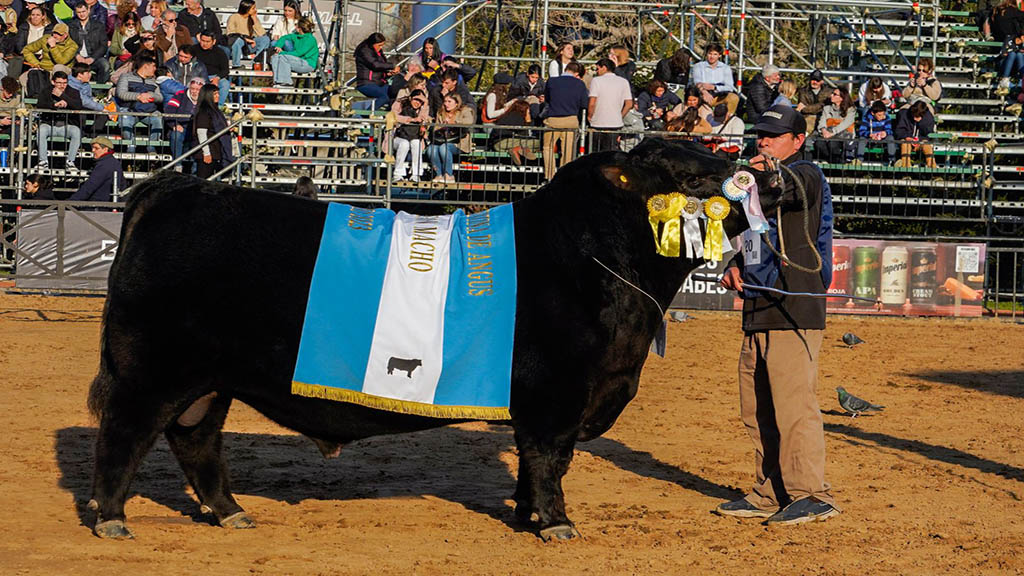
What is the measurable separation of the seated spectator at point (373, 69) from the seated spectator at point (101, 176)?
4.42 metres

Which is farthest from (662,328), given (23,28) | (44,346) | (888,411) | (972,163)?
(23,28)

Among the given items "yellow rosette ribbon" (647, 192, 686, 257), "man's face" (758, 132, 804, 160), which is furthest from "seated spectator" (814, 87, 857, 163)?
"yellow rosette ribbon" (647, 192, 686, 257)

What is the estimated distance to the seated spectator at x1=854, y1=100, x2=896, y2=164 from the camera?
68.0ft

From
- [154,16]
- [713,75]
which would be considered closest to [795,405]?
[713,75]

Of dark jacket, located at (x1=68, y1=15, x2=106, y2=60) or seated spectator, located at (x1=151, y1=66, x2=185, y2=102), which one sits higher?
dark jacket, located at (x1=68, y1=15, x2=106, y2=60)

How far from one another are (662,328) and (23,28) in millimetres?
17616

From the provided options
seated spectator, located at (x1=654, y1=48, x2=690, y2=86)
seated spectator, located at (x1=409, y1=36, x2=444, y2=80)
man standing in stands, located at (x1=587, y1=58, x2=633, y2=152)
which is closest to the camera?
man standing in stands, located at (x1=587, y1=58, x2=633, y2=152)

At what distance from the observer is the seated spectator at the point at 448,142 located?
19016 millimetres

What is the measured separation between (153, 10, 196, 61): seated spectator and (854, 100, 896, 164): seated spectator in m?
11.0

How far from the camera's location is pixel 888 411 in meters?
11.4

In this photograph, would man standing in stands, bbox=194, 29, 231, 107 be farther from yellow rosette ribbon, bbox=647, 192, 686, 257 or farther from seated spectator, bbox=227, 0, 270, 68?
yellow rosette ribbon, bbox=647, 192, 686, 257

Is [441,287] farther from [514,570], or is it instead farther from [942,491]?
[942,491]

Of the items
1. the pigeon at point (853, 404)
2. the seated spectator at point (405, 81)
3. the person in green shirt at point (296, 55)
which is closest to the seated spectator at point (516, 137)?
the seated spectator at point (405, 81)

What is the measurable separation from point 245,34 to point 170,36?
169 cm
